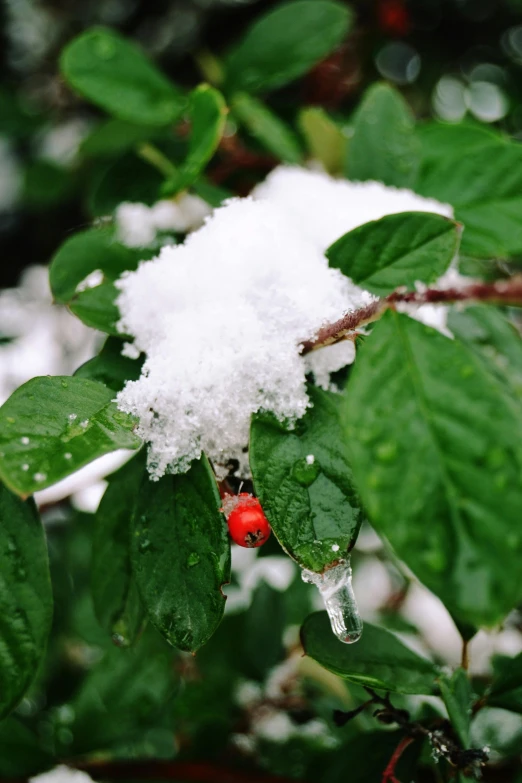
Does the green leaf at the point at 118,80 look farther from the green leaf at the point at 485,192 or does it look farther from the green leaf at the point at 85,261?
the green leaf at the point at 485,192

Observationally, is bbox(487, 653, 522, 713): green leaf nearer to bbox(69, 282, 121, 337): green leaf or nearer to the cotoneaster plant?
the cotoneaster plant

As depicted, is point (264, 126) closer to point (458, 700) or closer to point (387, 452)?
point (387, 452)

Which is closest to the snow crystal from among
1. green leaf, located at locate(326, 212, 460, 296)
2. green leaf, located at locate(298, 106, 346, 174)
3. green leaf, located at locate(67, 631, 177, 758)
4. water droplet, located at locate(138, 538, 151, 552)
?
green leaf, located at locate(298, 106, 346, 174)

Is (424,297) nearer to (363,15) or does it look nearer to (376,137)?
(376,137)

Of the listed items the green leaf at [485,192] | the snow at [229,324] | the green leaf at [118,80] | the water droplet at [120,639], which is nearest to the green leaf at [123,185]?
the green leaf at [118,80]

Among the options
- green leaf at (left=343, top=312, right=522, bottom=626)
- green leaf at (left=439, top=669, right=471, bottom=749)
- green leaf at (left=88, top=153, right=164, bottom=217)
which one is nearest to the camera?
green leaf at (left=343, top=312, right=522, bottom=626)

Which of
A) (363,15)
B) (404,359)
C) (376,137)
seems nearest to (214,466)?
(404,359)
